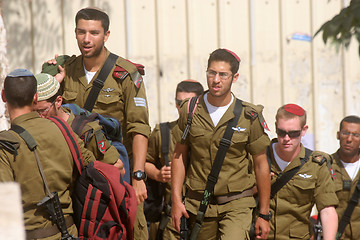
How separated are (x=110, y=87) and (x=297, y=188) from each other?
1.87 m

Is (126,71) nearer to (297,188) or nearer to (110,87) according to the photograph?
(110,87)

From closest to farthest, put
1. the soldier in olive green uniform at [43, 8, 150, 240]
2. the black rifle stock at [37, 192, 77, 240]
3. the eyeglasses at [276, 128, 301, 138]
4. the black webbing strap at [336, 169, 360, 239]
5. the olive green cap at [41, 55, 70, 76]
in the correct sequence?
the black rifle stock at [37, 192, 77, 240] → the soldier in olive green uniform at [43, 8, 150, 240] → the olive green cap at [41, 55, 70, 76] → the eyeglasses at [276, 128, 301, 138] → the black webbing strap at [336, 169, 360, 239]

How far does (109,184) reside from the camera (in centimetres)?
442

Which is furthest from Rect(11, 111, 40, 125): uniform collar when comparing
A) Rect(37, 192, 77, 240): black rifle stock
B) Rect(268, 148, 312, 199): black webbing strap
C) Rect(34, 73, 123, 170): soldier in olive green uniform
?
Rect(268, 148, 312, 199): black webbing strap

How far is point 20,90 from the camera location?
4.20 m

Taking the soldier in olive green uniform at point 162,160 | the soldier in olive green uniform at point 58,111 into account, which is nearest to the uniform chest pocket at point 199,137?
the soldier in olive green uniform at point 162,160

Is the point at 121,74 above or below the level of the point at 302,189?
above

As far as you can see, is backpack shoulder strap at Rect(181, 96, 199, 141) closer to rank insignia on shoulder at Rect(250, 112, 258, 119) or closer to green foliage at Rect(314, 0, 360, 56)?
rank insignia on shoulder at Rect(250, 112, 258, 119)

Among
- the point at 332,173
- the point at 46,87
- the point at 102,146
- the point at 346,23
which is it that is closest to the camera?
the point at 46,87

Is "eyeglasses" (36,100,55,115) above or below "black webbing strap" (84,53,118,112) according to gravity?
below

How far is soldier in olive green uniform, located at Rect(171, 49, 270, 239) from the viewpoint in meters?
5.34

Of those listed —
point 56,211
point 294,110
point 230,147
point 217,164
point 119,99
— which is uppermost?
point 119,99

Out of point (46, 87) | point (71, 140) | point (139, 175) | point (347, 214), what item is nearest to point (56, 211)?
point (71, 140)

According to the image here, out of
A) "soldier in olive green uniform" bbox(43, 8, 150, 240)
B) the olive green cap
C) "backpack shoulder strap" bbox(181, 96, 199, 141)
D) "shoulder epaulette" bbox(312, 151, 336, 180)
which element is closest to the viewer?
"backpack shoulder strap" bbox(181, 96, 199, 141)
